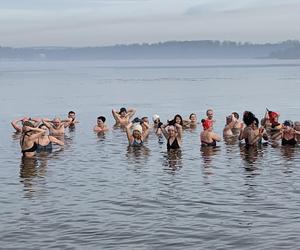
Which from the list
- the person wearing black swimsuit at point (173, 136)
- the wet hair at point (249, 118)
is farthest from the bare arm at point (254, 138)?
the person wearing black swimsuit at point (173, 136)

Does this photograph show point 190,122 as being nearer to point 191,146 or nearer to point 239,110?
point 191,146

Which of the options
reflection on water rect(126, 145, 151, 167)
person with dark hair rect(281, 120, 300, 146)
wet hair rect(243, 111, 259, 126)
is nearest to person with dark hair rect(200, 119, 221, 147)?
wet hair rect(243, 111, 259, 126)

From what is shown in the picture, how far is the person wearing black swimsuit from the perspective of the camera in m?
27.0

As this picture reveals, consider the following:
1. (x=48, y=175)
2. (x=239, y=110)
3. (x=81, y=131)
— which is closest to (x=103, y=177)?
(x=48, y=175)

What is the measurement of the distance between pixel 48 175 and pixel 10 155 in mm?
5701

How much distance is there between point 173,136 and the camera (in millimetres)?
27047

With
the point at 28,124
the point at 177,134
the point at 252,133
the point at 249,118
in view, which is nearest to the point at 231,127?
the point at 252,133

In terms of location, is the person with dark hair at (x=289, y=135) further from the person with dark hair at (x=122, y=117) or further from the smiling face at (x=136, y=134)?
the person with dark hair at (x=122, y=117)

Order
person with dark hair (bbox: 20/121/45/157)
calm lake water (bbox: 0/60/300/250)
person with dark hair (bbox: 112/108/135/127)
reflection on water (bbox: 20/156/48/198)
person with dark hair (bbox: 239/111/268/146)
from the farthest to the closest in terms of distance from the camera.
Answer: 1. person with dark hair (bbox: 112/108/135/127)
2. person with dark hair (bbox: 239/111/268/146)
3. person with dark hair (bbox: 20/121/45/157)
4. reflection on water (bbox: 20/156/48/198)
5. calm lake water (bbox: 0/60/300/250)

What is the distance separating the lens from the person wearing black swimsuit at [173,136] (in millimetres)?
26975

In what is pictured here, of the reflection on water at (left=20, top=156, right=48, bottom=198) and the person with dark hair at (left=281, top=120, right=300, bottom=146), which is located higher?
the person with dark hair at (left=281, top=120, right=300, bottom=146)

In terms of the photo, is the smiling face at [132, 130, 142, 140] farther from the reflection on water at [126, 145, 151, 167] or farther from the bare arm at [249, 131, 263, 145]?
the bare arm at [249, 131, 263, 145]

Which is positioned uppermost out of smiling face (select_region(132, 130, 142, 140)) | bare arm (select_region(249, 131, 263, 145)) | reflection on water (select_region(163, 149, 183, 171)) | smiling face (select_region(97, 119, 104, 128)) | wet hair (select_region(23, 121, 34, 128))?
wet hair (select_region(23, 121, 34, 128))

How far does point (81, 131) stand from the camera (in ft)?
121
